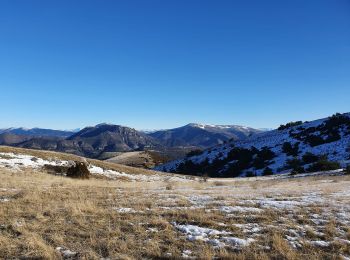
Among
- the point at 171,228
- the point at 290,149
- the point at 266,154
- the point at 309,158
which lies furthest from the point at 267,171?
the point at 171,228

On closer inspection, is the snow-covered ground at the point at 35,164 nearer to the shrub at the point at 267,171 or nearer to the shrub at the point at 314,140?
A: the shrub at the point at 267,171

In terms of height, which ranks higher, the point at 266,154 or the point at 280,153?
the point at 280,153

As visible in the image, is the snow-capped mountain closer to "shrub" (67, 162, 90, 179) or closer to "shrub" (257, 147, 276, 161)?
"shrub" (257, 147, 276, 161)

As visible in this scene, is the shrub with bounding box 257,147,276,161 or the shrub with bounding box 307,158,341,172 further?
the shrub with bounding box 257,147,276,161

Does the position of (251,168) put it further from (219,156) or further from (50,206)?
(50,206)

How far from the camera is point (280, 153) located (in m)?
72.4

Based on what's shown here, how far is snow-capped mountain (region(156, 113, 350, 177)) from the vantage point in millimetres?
62031

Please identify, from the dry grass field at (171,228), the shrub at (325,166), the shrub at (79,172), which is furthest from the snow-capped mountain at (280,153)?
the dry grass field at (171,228)

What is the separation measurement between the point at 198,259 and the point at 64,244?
3405 mm

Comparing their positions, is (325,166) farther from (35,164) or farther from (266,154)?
(35,164)

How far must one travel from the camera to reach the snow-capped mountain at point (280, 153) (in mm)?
62031

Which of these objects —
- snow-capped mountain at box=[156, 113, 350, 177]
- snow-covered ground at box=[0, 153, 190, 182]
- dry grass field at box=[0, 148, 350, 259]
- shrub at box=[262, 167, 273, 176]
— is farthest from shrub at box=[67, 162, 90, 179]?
shrub at box=[262, 167, 273, 176]

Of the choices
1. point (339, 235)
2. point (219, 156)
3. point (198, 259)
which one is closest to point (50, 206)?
point (198, 259)

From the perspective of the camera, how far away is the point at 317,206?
1449 centimetres
